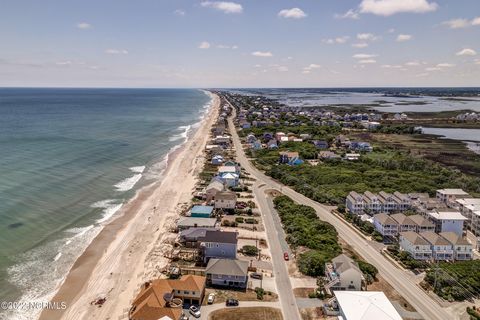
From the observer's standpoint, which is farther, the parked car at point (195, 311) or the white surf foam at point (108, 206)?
the white surf foam at point (108, 206)

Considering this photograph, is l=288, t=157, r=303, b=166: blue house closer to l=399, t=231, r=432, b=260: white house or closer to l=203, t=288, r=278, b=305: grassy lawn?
l=399, t=231, r=432, b=260: white house

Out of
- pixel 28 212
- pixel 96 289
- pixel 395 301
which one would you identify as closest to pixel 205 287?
pixel 96 289

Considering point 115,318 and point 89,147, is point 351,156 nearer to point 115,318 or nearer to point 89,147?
point 89,147

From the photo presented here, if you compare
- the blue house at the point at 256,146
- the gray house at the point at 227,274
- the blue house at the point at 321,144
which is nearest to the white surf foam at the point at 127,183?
the gray house at the point at 227,274

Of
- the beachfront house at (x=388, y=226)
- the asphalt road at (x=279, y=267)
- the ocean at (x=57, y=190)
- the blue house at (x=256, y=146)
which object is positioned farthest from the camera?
the blue house at (x=256, y=146)

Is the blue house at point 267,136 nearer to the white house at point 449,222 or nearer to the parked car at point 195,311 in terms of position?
the white house at point 449,222

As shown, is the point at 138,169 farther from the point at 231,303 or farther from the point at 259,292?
the point at 231,303
